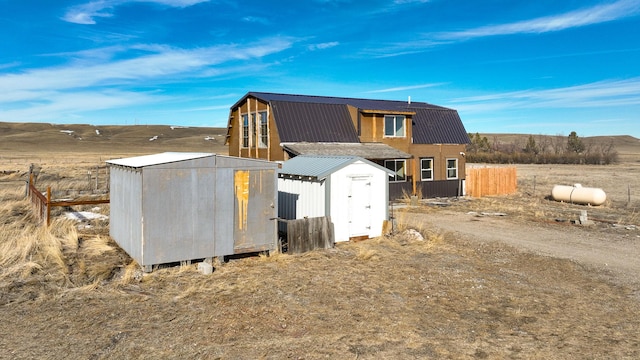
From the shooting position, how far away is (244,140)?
27938mm

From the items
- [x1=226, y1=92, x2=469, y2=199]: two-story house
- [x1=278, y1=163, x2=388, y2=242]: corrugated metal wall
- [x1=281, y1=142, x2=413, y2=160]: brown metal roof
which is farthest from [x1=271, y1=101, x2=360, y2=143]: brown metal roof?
[x1=278, y1=163, x2=388, y2=242]: corrugated metal wall

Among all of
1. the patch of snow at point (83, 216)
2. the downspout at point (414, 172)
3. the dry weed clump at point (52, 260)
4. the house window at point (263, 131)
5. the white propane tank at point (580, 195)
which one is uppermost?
the house window at point (263, 131)

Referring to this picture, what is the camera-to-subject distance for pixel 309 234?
13055 mm

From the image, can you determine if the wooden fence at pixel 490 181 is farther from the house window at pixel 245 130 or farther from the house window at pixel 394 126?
the house window at pixel 245 130

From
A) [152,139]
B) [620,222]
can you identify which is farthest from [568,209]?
[152,139]

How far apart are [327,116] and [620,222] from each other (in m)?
14.7

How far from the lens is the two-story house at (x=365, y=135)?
24.3 metres

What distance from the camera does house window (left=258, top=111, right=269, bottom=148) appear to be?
25.4m

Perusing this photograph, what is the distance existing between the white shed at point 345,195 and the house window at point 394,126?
37.9 ft

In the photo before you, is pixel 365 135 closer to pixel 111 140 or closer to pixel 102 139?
pixel 111 140

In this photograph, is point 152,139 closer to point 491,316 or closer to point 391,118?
point 391,118

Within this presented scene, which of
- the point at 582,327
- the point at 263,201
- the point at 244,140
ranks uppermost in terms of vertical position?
the point at 244,140

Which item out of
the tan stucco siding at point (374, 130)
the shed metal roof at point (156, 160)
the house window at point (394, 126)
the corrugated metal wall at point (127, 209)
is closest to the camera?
the corrugated metal wall at point (127, 209)

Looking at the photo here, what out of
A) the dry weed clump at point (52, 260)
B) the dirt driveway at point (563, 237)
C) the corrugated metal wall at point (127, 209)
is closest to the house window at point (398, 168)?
the dirt driveway at point (563, 237)
